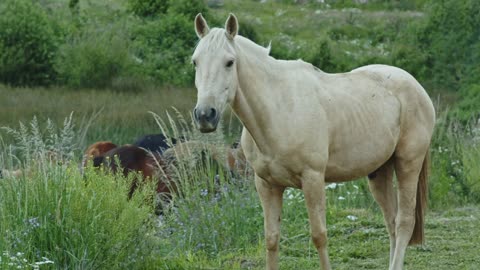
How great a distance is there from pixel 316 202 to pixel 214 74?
1.09 metres

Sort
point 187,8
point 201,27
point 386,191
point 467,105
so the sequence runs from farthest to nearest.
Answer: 1. point 187,8
2. point 467,105
3. point 386,191
4. point 201,27

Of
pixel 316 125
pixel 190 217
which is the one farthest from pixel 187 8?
pixel 316 125

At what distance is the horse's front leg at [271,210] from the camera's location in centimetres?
660

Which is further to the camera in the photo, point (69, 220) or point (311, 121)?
point (69, 220)

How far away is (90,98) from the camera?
19.5m

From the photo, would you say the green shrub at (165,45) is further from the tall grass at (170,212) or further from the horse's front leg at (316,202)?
the horse's front leg at (316,202)

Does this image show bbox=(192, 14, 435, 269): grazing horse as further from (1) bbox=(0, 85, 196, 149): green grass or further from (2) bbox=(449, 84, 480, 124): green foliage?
(2) bbox=(449, 84, 480, 124): green foliage

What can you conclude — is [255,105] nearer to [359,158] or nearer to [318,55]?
[359,158]

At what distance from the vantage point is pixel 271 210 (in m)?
6.64

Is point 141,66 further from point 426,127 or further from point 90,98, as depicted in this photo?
point 426,127

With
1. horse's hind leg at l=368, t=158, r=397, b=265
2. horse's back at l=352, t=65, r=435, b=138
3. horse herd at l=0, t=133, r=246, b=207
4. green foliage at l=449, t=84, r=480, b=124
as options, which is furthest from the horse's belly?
green foliage at l=449, t=84, r=480, b=124

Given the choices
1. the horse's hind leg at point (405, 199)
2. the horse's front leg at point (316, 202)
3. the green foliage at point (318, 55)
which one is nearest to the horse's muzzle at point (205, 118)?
the horse's front leg at point (316, 202)

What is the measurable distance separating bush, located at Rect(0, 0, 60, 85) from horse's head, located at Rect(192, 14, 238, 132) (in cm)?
1961

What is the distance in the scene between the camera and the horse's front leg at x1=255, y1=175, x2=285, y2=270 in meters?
6.60
